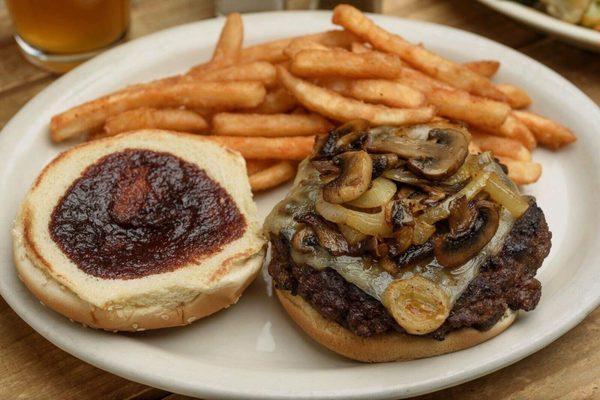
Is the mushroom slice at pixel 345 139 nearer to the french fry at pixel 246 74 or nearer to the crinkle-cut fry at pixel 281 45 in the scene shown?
the french fry at pixel 246 74

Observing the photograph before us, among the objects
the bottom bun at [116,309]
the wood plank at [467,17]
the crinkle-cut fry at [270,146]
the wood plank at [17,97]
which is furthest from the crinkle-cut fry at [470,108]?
the wood plank at [17,97]

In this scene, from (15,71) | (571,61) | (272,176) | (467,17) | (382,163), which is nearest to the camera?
(382,163)

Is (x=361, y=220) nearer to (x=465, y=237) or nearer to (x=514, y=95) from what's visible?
(x=465, y=237)

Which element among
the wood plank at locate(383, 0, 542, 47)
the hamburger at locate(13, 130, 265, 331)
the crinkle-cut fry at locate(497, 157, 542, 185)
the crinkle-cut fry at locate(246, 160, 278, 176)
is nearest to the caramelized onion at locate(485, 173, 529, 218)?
the crinkle-cut fry at locate(497, 157, 542, 185)

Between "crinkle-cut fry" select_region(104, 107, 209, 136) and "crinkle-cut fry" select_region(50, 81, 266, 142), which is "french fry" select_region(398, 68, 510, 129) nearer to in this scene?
"crinkle-cut fry" select_region(50, 81, 266, 142)

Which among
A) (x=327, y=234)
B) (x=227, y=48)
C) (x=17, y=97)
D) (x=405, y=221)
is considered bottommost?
(x=17, y=97)

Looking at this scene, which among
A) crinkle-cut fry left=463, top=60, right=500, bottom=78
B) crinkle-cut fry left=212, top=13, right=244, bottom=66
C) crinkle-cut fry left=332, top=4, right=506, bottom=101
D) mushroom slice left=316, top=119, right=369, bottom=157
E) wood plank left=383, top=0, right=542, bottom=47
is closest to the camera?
mushroom slice left=316, top=119, right=369, bottom=157

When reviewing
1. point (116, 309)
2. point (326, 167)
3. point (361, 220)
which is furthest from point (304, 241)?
point (116, 309)
